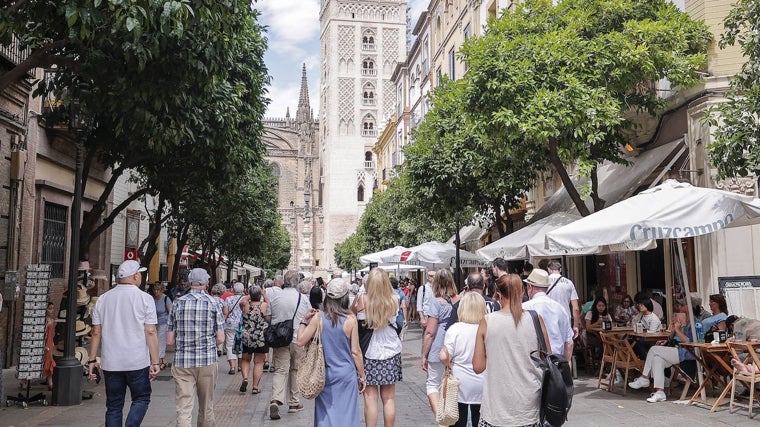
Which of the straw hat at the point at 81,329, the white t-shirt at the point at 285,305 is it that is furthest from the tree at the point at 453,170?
the straw hat at the point at 81,329

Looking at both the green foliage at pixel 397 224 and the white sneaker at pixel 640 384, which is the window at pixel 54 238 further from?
the white sneaker at pixel 640 384

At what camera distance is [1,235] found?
502 inches

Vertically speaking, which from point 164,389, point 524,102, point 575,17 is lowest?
point 164,389

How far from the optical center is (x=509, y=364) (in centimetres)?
466

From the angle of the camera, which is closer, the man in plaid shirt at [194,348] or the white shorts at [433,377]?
the man in plaid shirt at [194,348]

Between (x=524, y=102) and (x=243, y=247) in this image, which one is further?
(x=243, y=247)

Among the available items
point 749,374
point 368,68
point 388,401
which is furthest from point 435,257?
point 368,68

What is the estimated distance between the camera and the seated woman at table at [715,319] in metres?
9.25

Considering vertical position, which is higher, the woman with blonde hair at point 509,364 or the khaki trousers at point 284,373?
the woman with blonde hair at point 509,364

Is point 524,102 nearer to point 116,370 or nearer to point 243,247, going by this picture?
point 116,370

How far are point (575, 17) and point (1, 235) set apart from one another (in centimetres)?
1151

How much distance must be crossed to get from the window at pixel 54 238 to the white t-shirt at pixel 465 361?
11645 mm

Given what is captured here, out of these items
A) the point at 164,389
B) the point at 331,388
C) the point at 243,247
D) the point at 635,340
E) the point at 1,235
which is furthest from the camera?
the point at 243,247

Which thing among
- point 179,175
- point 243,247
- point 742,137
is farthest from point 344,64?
point 742,137
